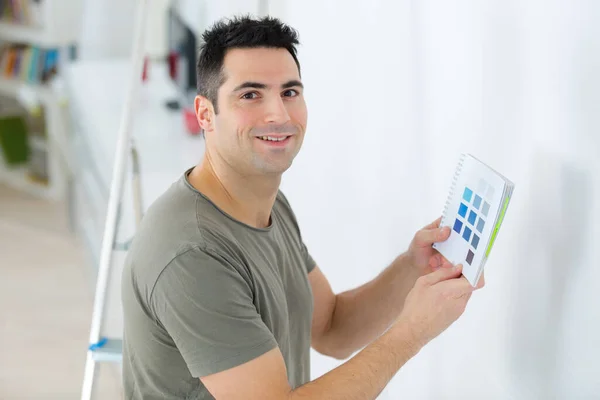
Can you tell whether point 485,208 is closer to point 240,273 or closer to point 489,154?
point 489,154

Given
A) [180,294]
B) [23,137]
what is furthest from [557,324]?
[23,137]

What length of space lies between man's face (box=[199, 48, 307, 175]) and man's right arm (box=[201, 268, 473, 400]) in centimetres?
27

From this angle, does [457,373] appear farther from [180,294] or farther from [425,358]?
[180,294]

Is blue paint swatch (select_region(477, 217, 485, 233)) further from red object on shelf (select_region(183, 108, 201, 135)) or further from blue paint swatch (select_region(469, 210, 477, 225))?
red object on shelf (select_region(183, 108, 201, 135))

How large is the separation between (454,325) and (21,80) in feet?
12.0

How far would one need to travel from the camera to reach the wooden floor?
10.00 feet

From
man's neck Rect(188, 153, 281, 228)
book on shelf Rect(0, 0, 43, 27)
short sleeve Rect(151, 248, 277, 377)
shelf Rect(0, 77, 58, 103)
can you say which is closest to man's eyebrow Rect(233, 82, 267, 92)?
man's neck Rect(188, 153, 281, 228)

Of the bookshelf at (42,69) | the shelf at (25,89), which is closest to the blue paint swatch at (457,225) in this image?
the bookshelf at (42,69)

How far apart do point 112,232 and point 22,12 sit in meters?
3.09

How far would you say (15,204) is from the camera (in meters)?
4.59

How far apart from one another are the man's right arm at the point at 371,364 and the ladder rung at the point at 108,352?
0.57 m

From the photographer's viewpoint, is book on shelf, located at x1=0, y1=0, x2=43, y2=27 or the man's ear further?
book on shelf, located at x1=0, y1=0, x2=43, y2=27

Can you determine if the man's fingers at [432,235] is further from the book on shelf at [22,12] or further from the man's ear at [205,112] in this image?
the book on shelf at [22,12]

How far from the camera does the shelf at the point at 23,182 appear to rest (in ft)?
15.4
